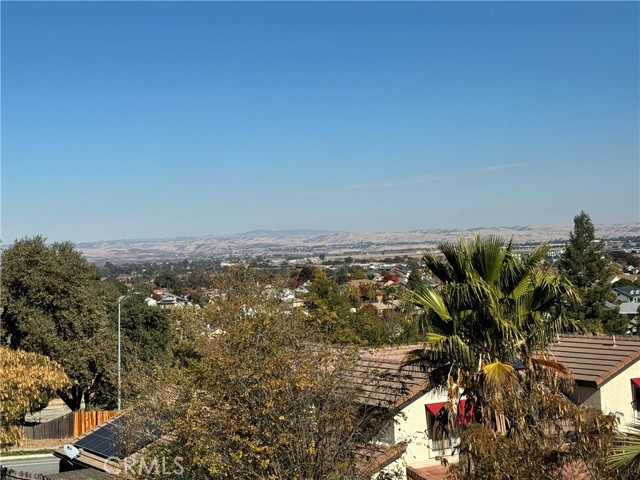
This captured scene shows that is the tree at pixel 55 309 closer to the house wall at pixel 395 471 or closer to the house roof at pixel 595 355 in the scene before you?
the house wall at pixel 395 471

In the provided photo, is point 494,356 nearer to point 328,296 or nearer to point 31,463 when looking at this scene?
point 31,463

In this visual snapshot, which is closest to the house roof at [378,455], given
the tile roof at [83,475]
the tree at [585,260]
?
the tile roof at [83,475]

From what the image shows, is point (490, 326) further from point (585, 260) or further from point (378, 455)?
point (585, 260)

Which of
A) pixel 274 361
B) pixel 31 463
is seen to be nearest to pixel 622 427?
pixel 274 361

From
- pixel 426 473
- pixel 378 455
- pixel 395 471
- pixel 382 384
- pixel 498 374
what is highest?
pixel 498 374

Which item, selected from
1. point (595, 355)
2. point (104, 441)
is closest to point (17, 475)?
point (104, 441)

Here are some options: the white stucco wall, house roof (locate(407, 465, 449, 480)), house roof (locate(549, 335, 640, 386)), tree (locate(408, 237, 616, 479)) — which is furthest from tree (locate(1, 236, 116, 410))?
tree (locate(408, 237, 616, 479))

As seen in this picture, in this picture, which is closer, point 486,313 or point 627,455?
point 627,455
